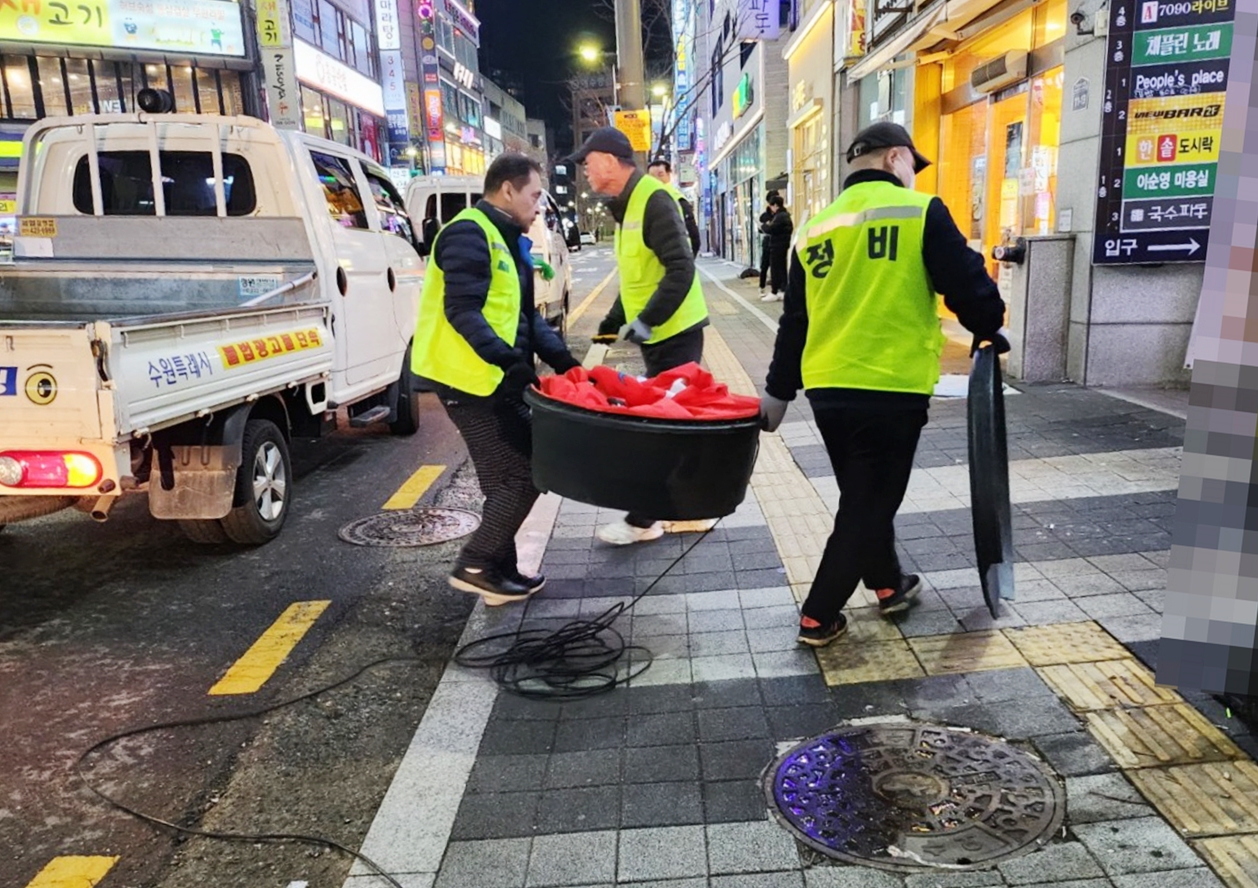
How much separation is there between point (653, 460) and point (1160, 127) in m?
6.22

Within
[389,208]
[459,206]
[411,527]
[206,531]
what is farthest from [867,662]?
[459,206]

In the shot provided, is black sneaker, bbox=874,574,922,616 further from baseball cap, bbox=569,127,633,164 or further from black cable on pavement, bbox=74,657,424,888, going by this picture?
baseball cap, bbox=569,127,633,164

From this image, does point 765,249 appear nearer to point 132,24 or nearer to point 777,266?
point 777,266

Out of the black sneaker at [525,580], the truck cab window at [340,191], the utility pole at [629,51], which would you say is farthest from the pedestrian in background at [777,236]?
the black sneaker at [525,580]

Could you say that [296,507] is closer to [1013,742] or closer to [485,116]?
[1013,742]

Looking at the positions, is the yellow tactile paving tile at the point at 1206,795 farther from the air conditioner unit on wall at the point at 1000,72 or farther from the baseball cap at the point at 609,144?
the air conditioner unit on wall at the point at 1000,72

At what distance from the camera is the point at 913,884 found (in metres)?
2.35

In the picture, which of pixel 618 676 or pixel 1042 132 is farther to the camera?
pixel 1042 132

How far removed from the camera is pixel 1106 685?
321 centimetres

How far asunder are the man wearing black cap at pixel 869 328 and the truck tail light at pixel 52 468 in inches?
113

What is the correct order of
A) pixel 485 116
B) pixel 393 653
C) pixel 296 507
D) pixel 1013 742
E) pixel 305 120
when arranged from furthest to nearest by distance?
pixel 485 116 < pixel 305 120 < pixel 296 507 < pixel 393 653 < pixel 1013 742

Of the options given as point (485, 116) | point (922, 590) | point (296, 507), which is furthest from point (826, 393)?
point (485, 116)

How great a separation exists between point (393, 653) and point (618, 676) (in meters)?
1.06

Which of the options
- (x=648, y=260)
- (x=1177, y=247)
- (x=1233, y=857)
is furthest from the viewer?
(x=1177, y=247)
